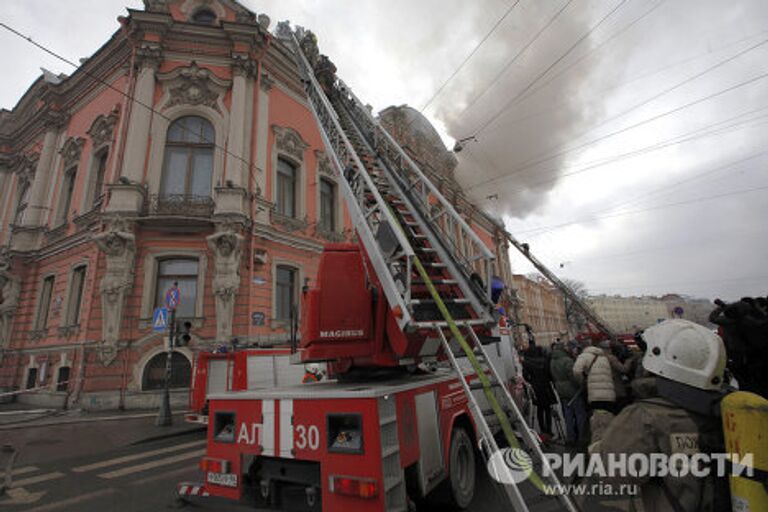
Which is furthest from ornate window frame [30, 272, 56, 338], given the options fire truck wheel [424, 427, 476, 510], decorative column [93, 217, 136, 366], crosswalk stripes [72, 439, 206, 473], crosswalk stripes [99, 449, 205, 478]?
fire truck wheel [424, 427, 476, 510]

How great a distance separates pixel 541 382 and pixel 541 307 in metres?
59.1

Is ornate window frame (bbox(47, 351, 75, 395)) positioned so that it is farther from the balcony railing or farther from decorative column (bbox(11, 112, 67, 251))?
decorative column (bbox(11, 112, 67, 251))

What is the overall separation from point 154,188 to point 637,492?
14.7 meters

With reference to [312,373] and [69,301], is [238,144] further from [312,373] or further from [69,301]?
[312,373]

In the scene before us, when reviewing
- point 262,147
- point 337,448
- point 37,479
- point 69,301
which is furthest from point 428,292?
point 69,301

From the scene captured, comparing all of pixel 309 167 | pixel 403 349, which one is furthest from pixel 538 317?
pixel 403 349

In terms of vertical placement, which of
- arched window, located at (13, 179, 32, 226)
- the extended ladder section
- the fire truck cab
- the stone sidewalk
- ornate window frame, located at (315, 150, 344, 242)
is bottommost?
the stone sidewalk

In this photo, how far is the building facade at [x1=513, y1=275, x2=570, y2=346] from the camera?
53.5 meters

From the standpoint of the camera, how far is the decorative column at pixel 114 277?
36.2ft

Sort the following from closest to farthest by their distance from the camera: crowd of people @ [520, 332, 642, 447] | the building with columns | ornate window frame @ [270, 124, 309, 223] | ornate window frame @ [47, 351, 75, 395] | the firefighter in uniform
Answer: the firefighter in uniform → crowd of people @ [520, 332, 642, 447] → the building with columns → ornate window frame @ [47, 351, 75, 395] → ornate window frame @ [270, 124, 309, 223]

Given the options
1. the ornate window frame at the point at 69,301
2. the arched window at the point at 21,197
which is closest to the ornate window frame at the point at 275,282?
the ornate window frame at the point at 69,301

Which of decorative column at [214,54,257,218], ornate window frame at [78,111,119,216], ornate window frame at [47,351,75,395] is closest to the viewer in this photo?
ornate window frame at [47,351,75,395]

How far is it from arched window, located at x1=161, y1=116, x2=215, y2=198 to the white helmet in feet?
45.4

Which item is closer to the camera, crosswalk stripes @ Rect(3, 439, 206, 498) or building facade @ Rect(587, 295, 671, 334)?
crosswalk stripes @ Rect(3, 439, 206, 498)
